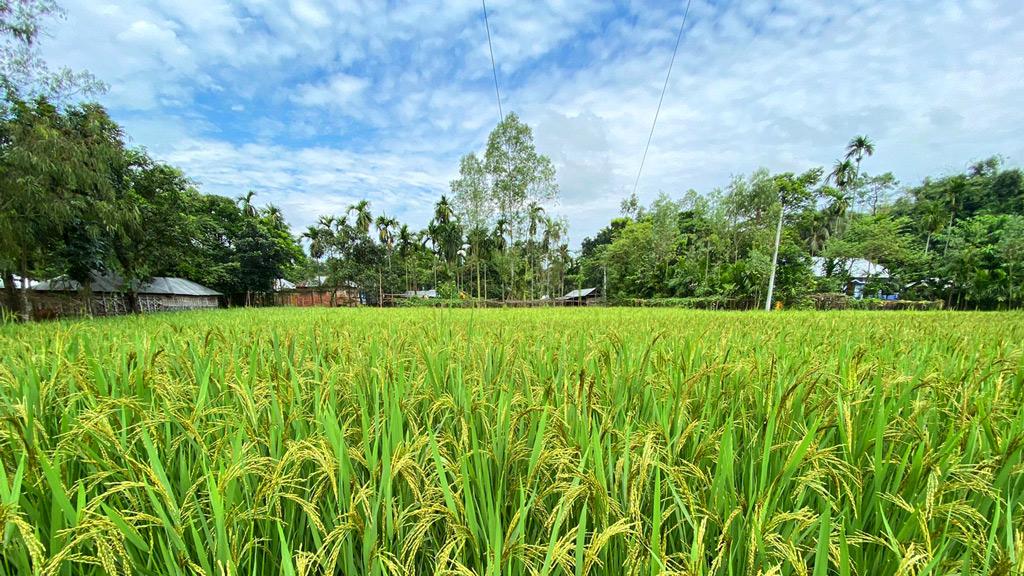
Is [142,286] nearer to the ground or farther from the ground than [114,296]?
farther from the ground

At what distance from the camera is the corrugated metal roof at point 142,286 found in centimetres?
1656

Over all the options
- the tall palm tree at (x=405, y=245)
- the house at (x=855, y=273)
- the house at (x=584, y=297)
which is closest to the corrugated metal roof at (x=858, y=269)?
the house at (x=855, y=273)

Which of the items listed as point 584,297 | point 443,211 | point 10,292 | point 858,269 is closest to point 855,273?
point 858,269

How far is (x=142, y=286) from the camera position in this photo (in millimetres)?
21203

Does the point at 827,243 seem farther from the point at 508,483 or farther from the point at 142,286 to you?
the point at 142,286

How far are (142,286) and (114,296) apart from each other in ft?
4.53

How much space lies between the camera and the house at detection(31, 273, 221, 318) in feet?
51.1

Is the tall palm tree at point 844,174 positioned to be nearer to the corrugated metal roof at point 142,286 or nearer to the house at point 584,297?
the house at point 584,297

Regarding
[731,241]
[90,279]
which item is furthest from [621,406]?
[731,241]

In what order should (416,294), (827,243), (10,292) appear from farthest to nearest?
(416,294)
(827,243)
(10,292)

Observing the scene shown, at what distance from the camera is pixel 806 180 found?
31.6 meters

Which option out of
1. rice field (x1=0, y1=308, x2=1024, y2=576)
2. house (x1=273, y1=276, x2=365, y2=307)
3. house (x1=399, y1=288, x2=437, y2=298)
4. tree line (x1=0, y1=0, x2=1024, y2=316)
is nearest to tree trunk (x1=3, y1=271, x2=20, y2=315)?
tree line (x1=0, y1=0, x2=1024, y2=316)

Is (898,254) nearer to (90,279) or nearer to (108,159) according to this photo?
(108,159)

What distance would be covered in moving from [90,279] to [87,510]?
62.6ft
